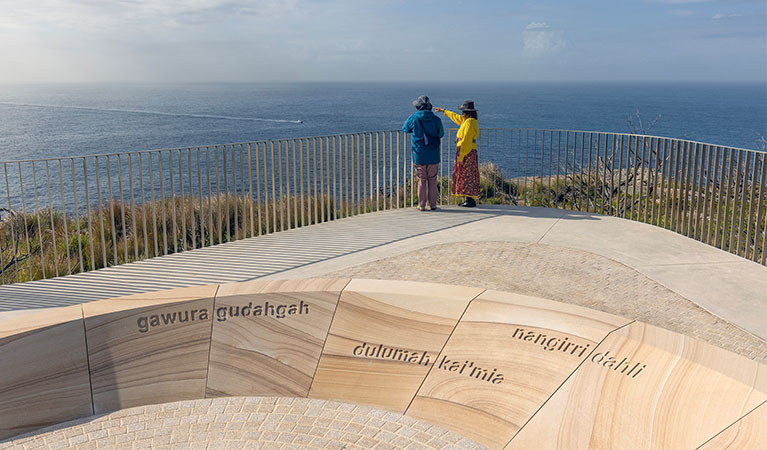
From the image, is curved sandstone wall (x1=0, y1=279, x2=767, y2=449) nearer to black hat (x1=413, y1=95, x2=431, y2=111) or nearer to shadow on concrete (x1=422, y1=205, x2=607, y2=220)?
shadow on concrete (x1=422, y1=205, x2=607, y2=220)

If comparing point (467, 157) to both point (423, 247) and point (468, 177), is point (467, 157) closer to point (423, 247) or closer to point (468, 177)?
point (468, 177)

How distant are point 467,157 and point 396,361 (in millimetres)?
7537

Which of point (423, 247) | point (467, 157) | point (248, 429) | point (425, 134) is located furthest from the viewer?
point (467, 157)

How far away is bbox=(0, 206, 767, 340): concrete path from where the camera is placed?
6.94 metres

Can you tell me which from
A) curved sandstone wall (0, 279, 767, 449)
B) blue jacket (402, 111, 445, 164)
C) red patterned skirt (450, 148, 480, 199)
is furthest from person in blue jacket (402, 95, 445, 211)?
curved sandstone wall (0, 279, 767, 449)

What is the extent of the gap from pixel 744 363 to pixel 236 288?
358 centimetres

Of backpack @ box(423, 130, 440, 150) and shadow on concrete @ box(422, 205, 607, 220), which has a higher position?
backpack @ box(423, 130, 440, 150)

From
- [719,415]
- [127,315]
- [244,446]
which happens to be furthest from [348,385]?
[719,415]

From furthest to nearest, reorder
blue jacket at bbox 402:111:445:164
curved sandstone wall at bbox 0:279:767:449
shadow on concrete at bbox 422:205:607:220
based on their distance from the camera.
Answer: blue jacket at bbox 402:111:445:164 → shadow on concrete at bbox 422:205:607:220 → curved sandstone wall at bbox 0:279:767:449

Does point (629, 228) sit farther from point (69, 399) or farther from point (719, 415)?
point (69, 399)

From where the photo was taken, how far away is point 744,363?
12.8 feet

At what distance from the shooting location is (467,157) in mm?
11906

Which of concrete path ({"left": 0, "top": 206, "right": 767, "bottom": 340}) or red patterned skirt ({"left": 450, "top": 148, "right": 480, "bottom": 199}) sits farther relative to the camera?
red patterned skirt ({"left": 450, "top": 148, "right": 480, "bottom": 199})

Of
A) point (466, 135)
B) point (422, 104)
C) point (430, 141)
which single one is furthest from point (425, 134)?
point (466, 135)
